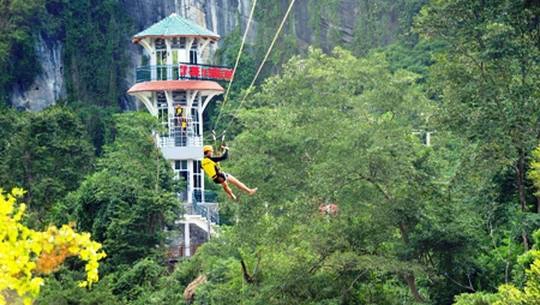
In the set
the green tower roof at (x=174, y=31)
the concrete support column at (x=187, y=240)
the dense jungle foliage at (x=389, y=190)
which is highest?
the green tower roof at (x=174, y=31)

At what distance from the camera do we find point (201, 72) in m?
45.9

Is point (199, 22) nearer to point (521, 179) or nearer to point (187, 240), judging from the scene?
point (187, 240)

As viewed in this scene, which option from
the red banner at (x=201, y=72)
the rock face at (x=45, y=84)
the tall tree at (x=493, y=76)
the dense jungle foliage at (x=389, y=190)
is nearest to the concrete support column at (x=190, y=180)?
the red banner at (x=201, y=72)

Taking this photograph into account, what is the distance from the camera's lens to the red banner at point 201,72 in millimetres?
45250

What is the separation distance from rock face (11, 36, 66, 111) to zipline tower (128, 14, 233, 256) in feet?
43.6

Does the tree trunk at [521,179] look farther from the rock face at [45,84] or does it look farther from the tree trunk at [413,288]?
the rock face at [45,84]

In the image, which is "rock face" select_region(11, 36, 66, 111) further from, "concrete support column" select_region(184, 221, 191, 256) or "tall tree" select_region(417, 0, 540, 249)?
"tall tree" select_region(417, 0, 540, 249)

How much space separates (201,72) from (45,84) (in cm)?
1525

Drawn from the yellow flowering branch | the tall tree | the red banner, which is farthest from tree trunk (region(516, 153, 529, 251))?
the red banner

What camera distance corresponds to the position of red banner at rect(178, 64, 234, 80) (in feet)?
148

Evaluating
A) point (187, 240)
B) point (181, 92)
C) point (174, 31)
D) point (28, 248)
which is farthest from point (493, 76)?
point (174, 31)

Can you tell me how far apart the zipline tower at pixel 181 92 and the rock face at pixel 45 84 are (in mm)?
13300

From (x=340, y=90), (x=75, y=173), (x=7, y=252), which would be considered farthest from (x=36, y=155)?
(x=7, y=252)

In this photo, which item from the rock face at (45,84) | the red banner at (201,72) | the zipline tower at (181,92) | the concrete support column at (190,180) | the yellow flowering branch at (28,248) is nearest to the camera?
the yellow flowering branch at (28,248)
